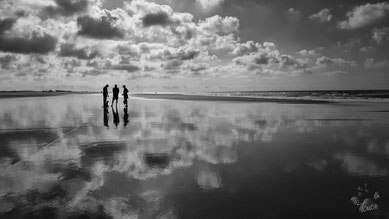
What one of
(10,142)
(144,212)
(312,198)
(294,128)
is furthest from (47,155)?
(294,128)

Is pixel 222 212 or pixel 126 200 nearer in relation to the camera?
pixel 222 212

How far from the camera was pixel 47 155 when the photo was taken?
10203mm

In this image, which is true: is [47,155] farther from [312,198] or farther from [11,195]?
[312,198]

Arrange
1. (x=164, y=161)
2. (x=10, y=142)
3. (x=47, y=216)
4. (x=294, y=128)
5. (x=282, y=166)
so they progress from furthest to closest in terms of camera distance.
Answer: (x=294, y=128) → (x=10, y=142) → (x=164, y=161) → (x=282, y=166) → (x=47, y=216)

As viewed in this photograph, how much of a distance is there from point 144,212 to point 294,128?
42.6 ft

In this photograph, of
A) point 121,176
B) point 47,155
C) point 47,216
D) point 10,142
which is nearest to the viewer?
point 47,216

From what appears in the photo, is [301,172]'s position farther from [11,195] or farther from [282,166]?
[11,195]

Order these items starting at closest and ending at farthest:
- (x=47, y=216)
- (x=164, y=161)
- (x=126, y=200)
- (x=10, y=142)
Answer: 1. (x=47, y=216)
2. (x=126, y=200)
3. (x=164, y=161)
4. (x=10, y=142)

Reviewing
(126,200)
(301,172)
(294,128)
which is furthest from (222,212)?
(294,128)

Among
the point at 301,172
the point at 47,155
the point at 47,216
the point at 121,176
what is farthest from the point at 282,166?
the point at 47,155

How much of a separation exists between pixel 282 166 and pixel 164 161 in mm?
3264

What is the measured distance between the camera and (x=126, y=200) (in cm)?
598

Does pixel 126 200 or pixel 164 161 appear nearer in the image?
pixel 126 200

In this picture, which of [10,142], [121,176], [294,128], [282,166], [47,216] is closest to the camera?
[47,216]
